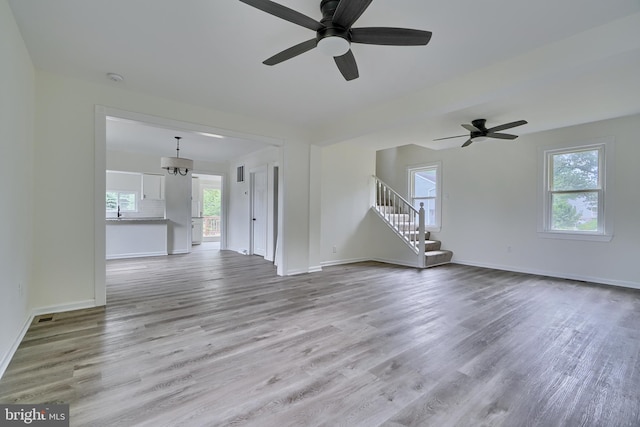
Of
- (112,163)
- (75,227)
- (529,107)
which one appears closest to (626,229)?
(529,107)

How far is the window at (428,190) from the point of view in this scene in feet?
22.2

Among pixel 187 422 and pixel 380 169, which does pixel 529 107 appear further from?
pixel 187 422

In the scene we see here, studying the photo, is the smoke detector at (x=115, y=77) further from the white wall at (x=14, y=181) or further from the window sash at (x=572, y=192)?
the window sash at (x=572, y=192)

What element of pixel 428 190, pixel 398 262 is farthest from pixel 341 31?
pixel 428 190

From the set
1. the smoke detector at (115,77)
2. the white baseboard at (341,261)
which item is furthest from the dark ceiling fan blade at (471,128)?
the smoke detector at (115,77)

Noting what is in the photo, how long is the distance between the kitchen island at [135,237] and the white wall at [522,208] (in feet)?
21.0

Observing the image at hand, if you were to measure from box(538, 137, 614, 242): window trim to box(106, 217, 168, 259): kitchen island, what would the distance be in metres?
8.32

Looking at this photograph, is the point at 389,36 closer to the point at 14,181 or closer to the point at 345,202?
the point at 14,181

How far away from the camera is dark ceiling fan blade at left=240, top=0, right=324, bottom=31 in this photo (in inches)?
63.2

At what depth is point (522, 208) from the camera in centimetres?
545

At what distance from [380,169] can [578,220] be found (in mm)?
4431

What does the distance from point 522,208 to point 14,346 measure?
283 inches

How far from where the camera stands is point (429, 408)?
1.62m

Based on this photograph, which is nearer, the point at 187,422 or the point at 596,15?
the point at 187,422
